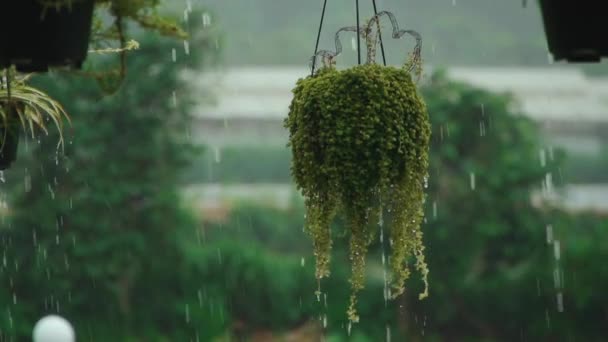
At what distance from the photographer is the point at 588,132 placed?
9164 millimetres

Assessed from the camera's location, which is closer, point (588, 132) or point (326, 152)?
point (326, 152)

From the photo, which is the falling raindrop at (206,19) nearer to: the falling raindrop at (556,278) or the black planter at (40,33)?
the falling raindrop at (556,278)

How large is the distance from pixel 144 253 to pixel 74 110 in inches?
43.5

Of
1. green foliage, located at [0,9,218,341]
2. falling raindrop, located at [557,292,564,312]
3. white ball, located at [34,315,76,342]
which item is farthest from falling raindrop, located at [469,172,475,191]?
white ball, located at [34,315,76,342]

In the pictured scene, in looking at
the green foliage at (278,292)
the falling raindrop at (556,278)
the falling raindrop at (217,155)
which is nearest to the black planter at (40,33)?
the green foliage at (278,292)

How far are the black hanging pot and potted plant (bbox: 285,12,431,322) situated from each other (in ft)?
1.87

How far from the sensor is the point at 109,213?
22.5ft

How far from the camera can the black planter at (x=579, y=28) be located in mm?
1486

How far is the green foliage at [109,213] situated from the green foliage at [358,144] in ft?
15.9

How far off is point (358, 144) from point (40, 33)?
725mm

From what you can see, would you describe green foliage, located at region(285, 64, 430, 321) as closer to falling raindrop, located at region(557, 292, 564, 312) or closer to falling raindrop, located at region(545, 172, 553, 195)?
falling raindrop, located at region(545, 172, 553, 195)

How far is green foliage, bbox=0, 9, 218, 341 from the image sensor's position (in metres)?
6.79

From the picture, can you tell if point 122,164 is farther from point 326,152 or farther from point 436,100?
point 326,152

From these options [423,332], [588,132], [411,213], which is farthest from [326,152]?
[588,132]
